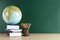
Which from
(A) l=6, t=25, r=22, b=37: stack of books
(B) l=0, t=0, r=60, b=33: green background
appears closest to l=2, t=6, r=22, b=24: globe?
(A) l=6, t=25, r=22, b=37: stack of books

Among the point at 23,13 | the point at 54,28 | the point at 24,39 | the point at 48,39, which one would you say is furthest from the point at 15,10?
the point at 54,28

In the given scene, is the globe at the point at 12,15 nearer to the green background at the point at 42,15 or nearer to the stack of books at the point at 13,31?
the stack of books at the point at 13,31

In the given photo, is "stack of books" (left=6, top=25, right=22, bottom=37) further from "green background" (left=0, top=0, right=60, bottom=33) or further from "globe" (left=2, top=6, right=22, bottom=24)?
"green background" (left=0, top=0, right=60, bottom=33)

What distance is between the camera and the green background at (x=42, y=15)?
2.20m

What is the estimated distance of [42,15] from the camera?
2.23 m

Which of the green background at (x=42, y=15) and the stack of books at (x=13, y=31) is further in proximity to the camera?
the green background at (x=42, y=15)

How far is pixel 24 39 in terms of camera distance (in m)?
1.65

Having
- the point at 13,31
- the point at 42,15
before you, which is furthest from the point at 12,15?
the point at 42,15

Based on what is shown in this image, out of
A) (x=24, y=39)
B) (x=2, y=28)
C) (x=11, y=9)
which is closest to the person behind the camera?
(x=24, y=39)

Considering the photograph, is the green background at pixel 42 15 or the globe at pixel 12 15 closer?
the globe at pixel 12 15

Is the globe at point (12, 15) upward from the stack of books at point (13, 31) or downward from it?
upward

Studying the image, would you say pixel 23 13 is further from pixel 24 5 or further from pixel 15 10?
pixel 15 10

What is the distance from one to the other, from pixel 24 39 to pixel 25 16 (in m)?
0.61

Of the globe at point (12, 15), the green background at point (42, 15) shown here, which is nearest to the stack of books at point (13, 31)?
the globe at point (12, 15)
